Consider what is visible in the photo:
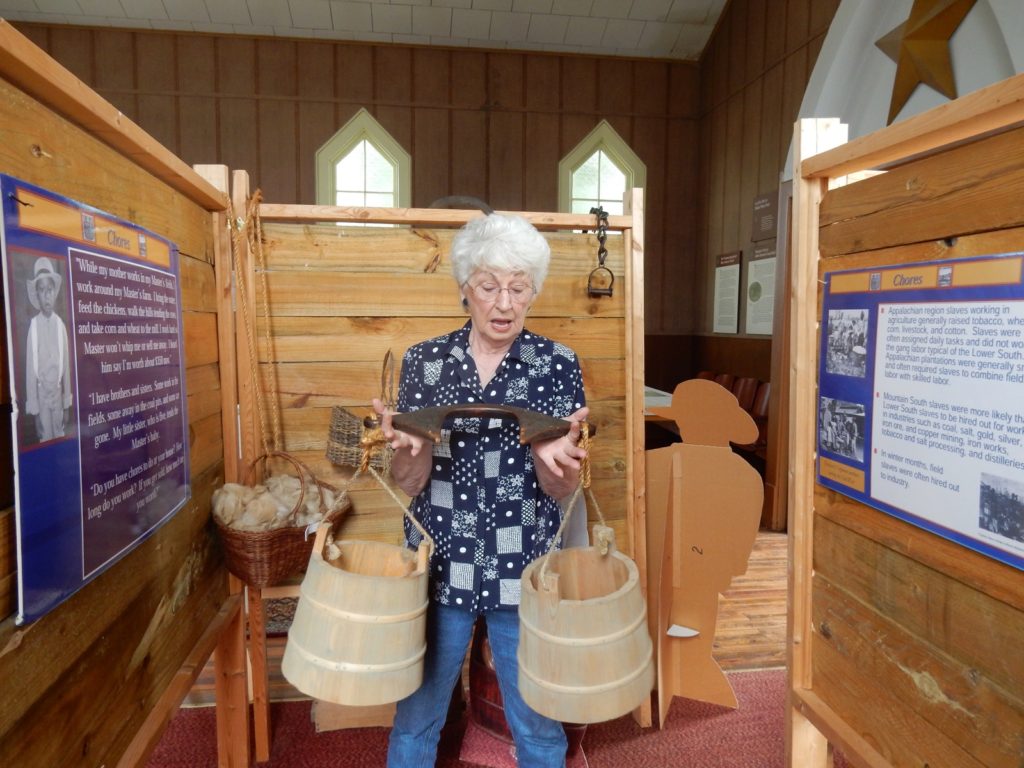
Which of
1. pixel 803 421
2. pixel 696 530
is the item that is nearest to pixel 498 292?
pixel 803 421

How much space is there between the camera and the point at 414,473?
5.27 ft

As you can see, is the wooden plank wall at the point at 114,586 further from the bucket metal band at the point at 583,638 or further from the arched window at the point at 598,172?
the arched window at the point at 598,172

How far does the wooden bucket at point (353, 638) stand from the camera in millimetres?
1305

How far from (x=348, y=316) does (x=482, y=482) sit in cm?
87

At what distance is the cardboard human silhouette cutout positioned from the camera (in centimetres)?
247

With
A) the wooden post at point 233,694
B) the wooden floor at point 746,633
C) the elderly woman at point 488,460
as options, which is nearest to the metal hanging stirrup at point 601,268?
the elderly woman at point 488,460

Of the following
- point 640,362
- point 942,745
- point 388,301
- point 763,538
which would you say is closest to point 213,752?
point 388,301

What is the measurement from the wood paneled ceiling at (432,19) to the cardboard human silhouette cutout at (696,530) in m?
5.40

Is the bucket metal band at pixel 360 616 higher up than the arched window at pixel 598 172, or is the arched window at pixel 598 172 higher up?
the arched window at pixel 598 172

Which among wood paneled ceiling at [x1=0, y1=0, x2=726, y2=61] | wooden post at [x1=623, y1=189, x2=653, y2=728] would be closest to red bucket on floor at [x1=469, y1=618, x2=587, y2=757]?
wooden post at [x1=623, y1=189, x2=653, y2=728]

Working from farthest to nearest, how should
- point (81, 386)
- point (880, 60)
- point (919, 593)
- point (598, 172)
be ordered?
1. point (598, 172)
2. point (880, 60)
3. point (919, 593)
4. point (81, 386)

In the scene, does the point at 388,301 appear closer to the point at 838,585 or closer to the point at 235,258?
the point at 235,258

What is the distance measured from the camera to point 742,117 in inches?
251

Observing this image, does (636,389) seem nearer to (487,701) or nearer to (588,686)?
(487,701)
